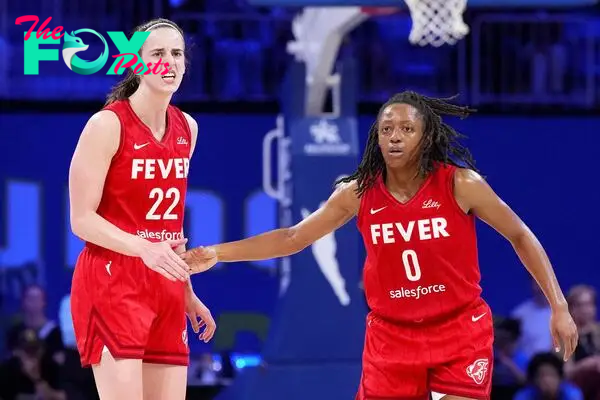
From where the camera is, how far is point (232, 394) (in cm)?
899

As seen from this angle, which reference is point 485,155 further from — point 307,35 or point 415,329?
point 415,329

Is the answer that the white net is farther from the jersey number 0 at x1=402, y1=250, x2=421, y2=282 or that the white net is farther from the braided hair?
the jersey number 0 at x1=402, y1=250, x2=421, y2=282

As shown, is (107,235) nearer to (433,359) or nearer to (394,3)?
(433,359)

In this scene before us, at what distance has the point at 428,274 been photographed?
5.21 metres

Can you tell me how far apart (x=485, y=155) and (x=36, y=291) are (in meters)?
4.08

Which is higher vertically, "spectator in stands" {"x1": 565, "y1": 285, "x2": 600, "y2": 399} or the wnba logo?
the wnba logo

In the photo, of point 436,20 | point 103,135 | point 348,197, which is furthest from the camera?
point 436,20

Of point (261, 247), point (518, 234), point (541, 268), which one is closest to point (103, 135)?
point (261, 247)

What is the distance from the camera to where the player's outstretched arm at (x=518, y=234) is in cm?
517

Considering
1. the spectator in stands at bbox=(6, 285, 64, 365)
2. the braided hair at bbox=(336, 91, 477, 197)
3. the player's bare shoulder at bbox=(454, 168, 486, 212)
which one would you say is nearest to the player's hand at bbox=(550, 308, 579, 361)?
the player's bare shoulder at bbox=(454, 168, 486, 212)

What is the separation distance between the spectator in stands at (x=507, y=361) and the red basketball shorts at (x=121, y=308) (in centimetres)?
487

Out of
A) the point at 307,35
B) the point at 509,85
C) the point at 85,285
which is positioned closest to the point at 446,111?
the point at 85,285

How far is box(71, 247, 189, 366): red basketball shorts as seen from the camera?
198 inches

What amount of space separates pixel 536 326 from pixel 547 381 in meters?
1.36
